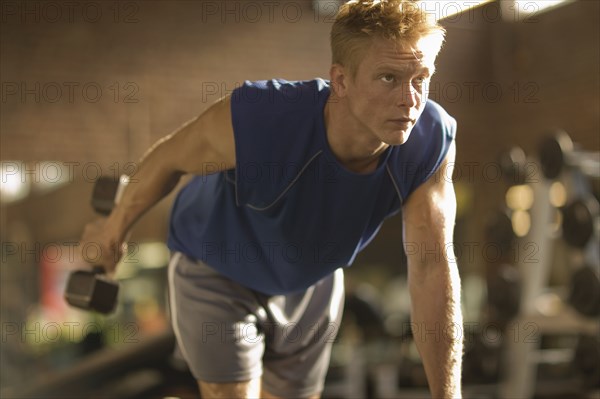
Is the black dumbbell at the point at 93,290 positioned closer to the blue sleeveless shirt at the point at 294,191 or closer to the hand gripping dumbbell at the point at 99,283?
the hand gripping dumbbell at the point at 99,283

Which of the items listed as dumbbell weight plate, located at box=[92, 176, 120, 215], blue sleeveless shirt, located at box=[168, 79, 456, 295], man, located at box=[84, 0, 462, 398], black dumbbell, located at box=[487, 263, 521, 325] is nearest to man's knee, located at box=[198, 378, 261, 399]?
man, located at box=[84, 0, 462, 398]

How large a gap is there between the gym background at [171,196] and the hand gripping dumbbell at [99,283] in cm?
175

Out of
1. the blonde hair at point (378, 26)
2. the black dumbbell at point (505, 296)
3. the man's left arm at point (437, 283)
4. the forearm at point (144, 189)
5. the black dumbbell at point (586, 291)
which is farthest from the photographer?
the black dumbbell at point (505, 296)

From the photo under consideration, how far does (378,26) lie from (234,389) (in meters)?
0.84

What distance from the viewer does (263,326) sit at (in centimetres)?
169

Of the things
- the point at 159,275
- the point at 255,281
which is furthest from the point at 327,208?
the point at 159,275

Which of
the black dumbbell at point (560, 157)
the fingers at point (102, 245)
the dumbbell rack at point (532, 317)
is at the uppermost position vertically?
the black dumbbell at point (560, 157)

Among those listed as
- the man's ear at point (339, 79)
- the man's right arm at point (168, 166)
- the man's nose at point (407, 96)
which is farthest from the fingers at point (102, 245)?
the man's nose at point (407, 96)

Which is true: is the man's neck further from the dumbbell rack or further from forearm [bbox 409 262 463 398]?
the dumbbell rack

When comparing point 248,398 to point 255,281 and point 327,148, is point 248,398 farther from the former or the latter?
point 327,148

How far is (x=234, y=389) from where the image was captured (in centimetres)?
159

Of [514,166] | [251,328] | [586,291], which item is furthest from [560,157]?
[251,328]

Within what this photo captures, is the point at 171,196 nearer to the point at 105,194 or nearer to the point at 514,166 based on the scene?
the point at 514,166

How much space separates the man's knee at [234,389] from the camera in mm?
1592
